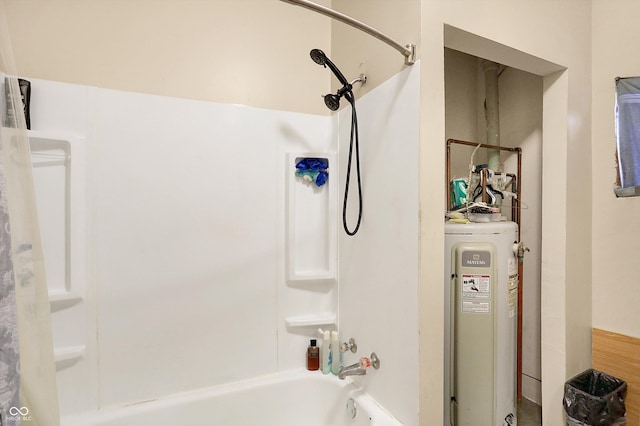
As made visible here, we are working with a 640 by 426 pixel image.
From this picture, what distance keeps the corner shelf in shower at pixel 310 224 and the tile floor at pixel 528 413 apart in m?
1.43

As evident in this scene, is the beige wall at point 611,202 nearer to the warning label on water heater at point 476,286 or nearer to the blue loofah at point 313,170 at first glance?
the warning label on water heater at point 476,286

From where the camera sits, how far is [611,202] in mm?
1554

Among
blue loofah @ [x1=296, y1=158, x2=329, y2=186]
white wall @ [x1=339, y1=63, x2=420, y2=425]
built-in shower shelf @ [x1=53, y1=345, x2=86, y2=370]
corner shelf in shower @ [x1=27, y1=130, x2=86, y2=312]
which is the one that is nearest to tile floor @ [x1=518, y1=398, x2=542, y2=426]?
white wall @ [x1=339, y1=63, x2=420, y2=425]

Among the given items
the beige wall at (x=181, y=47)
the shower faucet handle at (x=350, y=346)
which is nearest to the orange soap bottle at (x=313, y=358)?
the shower faucet handle at (x=350, y=346)

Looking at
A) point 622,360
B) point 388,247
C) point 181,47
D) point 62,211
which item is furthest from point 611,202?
point 62,211

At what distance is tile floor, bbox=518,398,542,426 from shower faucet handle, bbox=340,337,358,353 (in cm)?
114

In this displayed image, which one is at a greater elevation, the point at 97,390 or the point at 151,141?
the point at 151,141

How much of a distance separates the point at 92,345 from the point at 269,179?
1102mm

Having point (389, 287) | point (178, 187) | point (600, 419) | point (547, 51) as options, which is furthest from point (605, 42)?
point (178, 187)

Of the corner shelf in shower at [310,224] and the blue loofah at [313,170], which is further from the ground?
the blue loofah at [313,170]

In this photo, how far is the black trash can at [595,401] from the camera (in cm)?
136

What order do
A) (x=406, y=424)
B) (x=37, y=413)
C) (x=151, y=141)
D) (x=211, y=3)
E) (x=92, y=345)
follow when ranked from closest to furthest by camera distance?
(x=37, y=413) → (x=406, y=424) → (x=92, y=345) → (x=151, y=141) → (x=211, y=3)

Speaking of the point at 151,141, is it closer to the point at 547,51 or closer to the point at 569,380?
the point at 547,51

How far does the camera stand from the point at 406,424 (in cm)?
121
